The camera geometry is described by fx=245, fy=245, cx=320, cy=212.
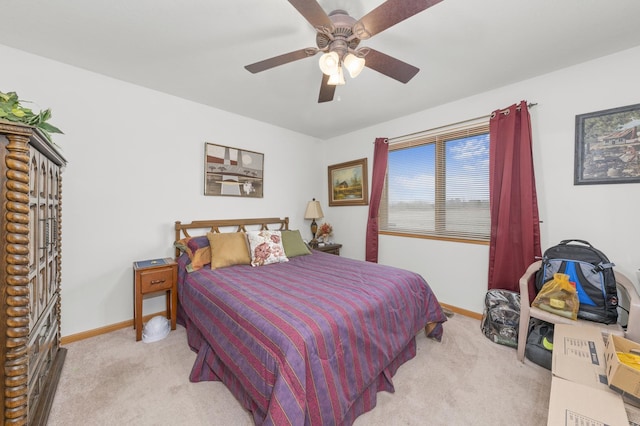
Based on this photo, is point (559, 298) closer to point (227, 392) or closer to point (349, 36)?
point (349, 36)

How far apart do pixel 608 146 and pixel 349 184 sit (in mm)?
2828

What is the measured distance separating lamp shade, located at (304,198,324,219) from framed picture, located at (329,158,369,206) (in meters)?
0.38

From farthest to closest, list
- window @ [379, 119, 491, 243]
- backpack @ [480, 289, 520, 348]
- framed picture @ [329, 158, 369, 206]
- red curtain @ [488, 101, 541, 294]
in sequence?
1. framed picture @ [329, 158, 369, 206]
2. window @ [379, 119, 491, 243]
3. red curtain @ [488, 101, 541, 294]
4. backpack @ [480, 289, 520, 348]

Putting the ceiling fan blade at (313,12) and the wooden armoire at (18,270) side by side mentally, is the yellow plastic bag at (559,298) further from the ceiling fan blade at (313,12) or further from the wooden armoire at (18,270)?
the wooden armoire at (18,270)

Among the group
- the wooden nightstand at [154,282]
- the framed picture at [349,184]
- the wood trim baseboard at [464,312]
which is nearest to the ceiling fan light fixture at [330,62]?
the wooden nightstand at [154,282]

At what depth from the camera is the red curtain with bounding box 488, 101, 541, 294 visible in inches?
94.0

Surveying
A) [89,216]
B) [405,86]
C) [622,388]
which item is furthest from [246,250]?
[622,388]

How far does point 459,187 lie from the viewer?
9.82 feet

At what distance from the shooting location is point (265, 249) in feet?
9.12

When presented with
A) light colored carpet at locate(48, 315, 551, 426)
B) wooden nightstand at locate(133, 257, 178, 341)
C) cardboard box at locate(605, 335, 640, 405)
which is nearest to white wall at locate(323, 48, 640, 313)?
light colored carpet at locate(48, 315, 551, 426)

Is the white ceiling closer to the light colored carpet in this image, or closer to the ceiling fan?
the ceiling fan

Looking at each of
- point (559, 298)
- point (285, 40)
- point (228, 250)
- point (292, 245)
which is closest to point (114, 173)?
point (228, 250)

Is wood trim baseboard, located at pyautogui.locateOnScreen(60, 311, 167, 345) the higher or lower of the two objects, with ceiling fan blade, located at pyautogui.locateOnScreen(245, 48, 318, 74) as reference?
lower

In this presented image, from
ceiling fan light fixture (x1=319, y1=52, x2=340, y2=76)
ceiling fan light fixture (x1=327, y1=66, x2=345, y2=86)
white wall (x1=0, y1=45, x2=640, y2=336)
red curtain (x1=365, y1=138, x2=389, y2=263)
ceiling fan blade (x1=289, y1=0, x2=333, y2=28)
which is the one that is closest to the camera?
ceiling fan blade (x1=289, y1=0, x2=333, y2=28)
